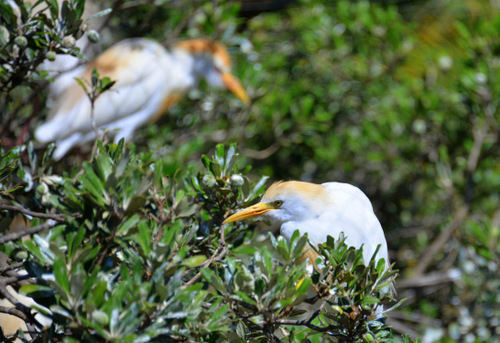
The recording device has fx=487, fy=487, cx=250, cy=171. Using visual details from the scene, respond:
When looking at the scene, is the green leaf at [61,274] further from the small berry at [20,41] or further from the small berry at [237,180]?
the small berry at [20,41]

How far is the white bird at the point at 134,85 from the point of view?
10.0 ft

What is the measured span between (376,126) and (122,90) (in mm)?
1671

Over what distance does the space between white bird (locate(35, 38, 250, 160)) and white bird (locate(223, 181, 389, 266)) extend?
4.74ft

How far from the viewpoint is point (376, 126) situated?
10.1ft

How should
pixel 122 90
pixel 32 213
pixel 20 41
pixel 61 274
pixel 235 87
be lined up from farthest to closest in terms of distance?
pixel 122 90 < pixel 235 87 < pixel 20 41 < pixel 32 213 < pixel 61 274

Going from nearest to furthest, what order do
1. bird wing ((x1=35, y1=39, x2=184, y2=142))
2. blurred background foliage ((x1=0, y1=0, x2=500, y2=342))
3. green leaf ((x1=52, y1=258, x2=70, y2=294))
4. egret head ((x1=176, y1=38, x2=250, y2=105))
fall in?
green leaf ((x1=52, y1=258, x2=70, y2=294)) → blurred background foliage ((x1=0, y1=0, x2=500, y2=342)) → bird wing ((x1=35, y1=39, x2=184, y2=142)) → egret head ((x1=176, y1=38, x2=250, y2=105))

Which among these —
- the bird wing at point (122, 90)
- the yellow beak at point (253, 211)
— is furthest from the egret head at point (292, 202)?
the bird wing at point (122, 90)

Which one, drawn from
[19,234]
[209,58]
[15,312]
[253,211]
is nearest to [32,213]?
[19,234]

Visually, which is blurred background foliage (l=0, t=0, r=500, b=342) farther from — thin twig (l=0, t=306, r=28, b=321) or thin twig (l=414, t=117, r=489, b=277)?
thin twig (l=0, t=306, r=28, b=321)

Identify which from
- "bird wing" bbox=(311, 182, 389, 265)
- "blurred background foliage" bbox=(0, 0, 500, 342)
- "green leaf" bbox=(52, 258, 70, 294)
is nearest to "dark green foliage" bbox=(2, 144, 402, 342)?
"green leaf" bbox=(52, 258, 70, 294)

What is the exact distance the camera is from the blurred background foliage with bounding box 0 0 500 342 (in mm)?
2527

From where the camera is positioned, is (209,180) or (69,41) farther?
(69,41)

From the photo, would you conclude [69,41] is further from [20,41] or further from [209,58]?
[209,58]

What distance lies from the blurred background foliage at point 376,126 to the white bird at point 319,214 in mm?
994
